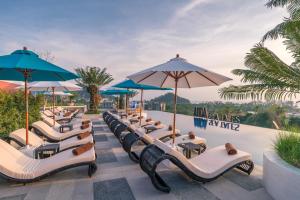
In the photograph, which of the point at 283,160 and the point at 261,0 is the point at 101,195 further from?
the point at 261,0

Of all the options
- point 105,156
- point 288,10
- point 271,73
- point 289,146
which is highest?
point 288,10

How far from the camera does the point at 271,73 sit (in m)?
5.10

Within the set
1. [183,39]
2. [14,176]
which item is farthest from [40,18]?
[14,176]

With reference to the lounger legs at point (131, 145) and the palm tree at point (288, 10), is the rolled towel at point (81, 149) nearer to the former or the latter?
the lounger legs at point (131, 145)

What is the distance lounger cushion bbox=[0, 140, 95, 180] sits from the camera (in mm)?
3623

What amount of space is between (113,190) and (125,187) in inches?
9.5

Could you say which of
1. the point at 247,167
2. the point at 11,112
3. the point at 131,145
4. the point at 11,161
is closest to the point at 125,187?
the point at 131,145

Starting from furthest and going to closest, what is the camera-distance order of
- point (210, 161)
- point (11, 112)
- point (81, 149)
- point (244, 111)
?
point (244, 111) → point (11, 112) → point (210, 161) → point (81, 149)

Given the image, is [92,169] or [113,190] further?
[92,169]

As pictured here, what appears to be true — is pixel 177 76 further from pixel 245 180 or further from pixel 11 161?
pixel 11 161

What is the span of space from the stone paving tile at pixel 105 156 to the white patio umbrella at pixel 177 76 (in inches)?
77.3

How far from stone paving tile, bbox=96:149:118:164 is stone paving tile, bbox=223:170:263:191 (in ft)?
9.53

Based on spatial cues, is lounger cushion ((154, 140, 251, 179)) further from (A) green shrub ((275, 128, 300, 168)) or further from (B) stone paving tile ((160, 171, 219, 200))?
(A) green shrub ((275, 128, 300, 168))

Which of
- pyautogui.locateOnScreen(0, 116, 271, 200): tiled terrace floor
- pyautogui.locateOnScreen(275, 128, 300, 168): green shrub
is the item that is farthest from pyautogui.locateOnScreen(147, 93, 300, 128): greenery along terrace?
pyautogui.locateOnScreen(0, 116, 271, 200): tiled terrace floor
